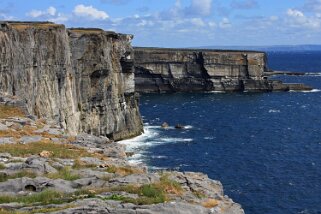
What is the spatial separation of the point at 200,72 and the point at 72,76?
98734 millimetres

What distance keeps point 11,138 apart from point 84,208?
47.7 feet

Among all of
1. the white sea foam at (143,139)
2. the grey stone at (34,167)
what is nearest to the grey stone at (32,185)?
the grey stone at (34,167)

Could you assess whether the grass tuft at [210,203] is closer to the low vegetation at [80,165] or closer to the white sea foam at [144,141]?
the low vegetation at [80,165]

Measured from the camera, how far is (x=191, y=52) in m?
170

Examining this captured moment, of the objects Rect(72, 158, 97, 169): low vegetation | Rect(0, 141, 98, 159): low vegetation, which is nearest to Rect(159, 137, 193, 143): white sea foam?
Rect(0, 141, 98, 159): low vegetation

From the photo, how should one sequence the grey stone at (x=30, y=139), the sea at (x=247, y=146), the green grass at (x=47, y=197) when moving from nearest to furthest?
the green grass at (x=47, y=197) → the grey stone at (x=30, y=139) → the sea at (x=247, y=146)

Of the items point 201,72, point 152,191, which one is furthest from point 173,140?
point 201,72

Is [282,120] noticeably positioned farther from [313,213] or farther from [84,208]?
[84,208]

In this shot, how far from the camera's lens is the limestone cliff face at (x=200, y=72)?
164500mm

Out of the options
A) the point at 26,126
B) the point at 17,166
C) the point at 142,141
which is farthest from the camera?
the point at 142,141

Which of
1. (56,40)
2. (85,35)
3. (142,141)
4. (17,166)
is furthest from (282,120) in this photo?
(17,166)

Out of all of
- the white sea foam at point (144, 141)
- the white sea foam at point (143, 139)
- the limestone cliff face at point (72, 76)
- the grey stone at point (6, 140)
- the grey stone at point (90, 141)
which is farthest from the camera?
the white sea foam at point (143, 139)

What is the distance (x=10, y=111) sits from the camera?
39.3 m

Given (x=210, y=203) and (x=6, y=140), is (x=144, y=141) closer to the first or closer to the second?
(x=6, y=140)
